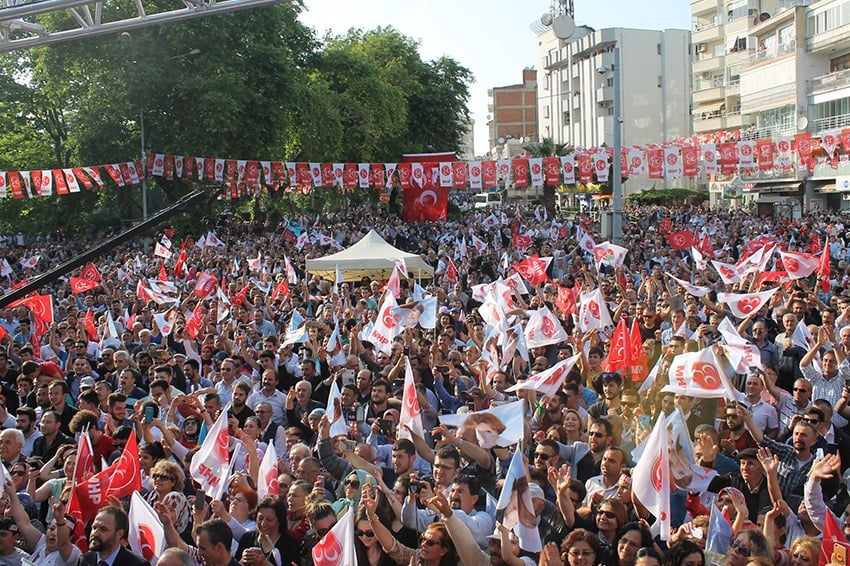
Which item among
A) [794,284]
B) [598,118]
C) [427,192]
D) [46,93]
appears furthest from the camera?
[598,118]

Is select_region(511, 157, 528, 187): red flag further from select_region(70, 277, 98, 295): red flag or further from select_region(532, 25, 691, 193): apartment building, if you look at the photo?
select_region(532, 25, 691, 193): apartment building

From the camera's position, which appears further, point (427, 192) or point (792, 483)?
point (427, 192)

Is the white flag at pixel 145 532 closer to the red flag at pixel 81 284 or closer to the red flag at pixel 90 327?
the red flag at pixel 90 327

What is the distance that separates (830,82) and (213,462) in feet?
149

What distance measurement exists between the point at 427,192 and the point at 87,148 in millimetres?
15597

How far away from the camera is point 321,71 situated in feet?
148

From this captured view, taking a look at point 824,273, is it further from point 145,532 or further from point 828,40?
point 828,40

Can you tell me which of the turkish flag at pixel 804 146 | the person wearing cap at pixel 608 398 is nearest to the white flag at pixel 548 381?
the person wearing cap at pixel 608 398

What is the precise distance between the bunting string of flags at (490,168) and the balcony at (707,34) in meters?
31.3

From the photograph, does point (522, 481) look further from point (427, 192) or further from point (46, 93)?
point (427, 192)

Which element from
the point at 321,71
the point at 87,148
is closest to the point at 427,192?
the point at 321,71

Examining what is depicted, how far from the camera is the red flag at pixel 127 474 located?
6.44 meters

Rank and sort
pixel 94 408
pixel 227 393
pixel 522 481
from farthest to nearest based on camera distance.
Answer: pixel 227 393
pixel 94 408
pixel 522 481

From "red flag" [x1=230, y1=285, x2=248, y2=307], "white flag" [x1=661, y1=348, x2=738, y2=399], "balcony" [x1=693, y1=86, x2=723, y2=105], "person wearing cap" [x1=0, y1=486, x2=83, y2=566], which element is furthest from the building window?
"person wearing cap" [x1=0, y1=486, x2=83, y2=566]
